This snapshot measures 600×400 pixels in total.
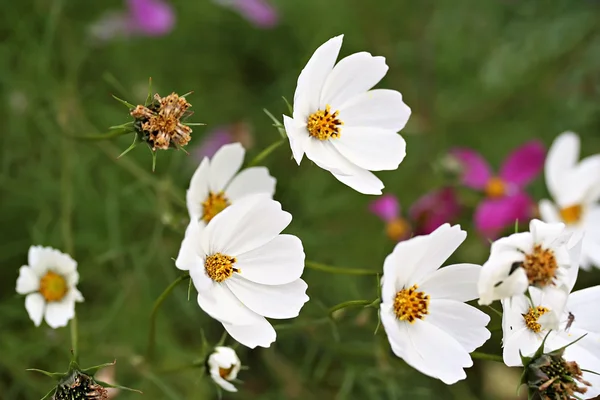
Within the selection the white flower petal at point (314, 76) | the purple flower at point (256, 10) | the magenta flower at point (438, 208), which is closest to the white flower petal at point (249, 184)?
the white flower petal at point (314, 76)

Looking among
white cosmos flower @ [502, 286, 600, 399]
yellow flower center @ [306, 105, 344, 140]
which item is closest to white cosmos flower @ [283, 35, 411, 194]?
yellow flower center @ [306, 105, 344, 140]

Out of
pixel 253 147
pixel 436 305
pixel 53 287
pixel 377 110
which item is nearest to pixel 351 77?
pixel 377 110

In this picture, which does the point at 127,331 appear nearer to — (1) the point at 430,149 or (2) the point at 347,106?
(2) the point at 347,106

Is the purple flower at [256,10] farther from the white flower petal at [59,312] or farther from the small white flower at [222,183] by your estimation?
the white flower petal at [59,312]

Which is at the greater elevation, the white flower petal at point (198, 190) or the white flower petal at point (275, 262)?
the white flower petal at point (198, 190)

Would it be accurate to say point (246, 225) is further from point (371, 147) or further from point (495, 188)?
point (495, 188)

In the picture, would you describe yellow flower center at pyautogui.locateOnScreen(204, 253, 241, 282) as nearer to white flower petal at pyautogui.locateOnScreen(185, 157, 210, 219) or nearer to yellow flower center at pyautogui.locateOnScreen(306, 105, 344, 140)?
white flower petal at pyautogui.locateOnScreen(185, 157, 210, 219)

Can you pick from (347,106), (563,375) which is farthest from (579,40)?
(563,375)
